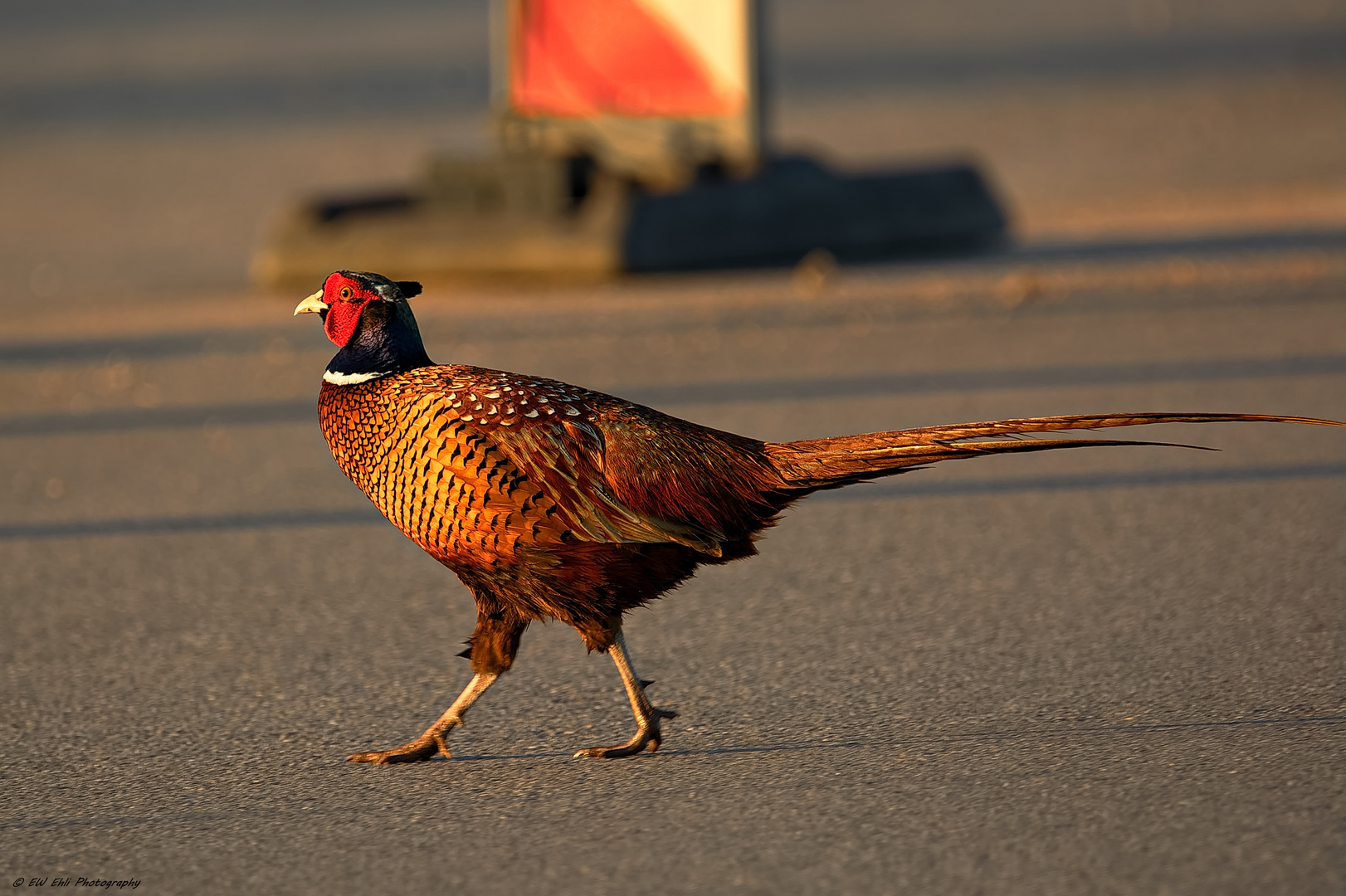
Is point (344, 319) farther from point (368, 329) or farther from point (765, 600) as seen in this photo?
point (765, 600)

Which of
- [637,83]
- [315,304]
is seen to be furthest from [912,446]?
[637,83]

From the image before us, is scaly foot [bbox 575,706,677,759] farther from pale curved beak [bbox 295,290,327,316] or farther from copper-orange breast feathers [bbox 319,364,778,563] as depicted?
pale curved beak [bbox 295,290,327,316]

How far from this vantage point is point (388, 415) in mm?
4137

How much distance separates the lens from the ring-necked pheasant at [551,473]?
4.05 m

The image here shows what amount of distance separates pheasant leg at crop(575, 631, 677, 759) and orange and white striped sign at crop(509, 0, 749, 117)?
821 cm

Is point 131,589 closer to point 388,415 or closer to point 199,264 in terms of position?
point 388,415

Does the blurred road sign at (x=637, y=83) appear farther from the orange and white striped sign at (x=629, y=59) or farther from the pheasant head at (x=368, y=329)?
the pheasant head at (x=368, y=329)

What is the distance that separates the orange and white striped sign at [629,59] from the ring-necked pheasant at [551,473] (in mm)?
8090

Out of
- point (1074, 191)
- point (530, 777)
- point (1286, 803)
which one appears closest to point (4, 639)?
point (530, 777)

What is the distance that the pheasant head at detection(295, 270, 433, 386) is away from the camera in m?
4.25

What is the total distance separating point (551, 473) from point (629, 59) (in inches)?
342

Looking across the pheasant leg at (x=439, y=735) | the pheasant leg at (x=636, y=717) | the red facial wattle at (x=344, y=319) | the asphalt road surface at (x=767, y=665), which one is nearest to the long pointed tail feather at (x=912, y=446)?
the pheasant leg at (x=636, y=717)

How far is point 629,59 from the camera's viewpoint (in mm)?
12359

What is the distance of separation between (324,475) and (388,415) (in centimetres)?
325
